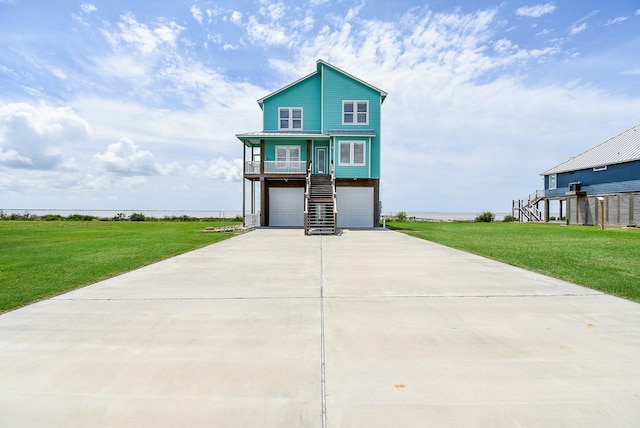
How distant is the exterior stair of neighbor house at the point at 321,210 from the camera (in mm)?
17500

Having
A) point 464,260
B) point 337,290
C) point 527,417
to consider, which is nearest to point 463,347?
point 527,417

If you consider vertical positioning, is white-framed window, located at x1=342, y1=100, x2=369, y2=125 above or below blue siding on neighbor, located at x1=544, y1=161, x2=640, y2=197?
above

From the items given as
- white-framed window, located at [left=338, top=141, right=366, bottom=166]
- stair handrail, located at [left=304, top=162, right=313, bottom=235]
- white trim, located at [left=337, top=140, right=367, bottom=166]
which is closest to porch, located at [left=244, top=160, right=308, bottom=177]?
stair handrail, located at [left=304, top=162, right=313, bottom=235]

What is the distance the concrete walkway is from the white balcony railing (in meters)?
15.7

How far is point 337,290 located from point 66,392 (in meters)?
3.90

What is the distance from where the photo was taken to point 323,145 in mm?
23281

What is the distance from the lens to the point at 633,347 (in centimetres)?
361

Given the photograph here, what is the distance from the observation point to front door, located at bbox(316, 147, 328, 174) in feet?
76.5

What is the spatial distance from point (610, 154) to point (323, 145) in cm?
2510

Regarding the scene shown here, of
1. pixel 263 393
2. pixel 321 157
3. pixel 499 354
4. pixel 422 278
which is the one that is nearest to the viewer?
pixel 263 393

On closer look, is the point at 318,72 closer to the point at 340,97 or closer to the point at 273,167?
the point at 340,97

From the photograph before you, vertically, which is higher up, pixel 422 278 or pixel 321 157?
pixel 321 157

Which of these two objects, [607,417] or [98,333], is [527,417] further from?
[98,333]

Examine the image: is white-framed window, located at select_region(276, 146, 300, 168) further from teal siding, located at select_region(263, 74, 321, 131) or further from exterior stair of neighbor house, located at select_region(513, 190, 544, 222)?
exterior stair of neighbor house, located at select_region(513, 190, 544, 222)
